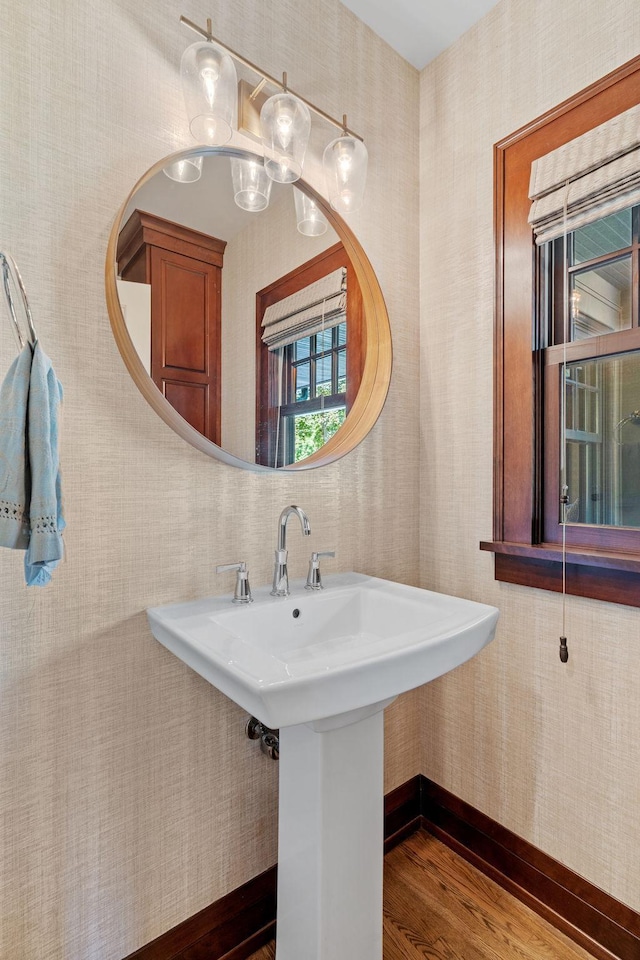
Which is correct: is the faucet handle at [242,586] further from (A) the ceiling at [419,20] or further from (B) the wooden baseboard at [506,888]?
(A) the ceiling at [419,20]

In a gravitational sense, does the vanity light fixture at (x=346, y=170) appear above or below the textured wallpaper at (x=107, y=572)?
above

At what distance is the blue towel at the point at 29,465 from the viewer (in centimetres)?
75

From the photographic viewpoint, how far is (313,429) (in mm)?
1402

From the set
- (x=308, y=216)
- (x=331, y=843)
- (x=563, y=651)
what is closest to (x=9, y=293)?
(x=308, y=216)

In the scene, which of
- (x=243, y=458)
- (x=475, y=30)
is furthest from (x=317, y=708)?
(x=475, y=30)

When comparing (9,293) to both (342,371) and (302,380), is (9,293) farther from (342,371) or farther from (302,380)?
(342,371)

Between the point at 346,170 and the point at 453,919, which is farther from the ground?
the point at 346,170

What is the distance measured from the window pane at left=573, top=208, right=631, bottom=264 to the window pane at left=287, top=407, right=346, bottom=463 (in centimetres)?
76

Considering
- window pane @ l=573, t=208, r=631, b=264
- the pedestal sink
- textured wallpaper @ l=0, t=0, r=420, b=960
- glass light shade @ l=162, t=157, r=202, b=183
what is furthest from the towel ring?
window pane @ l=573, t=208, r=631, b=264

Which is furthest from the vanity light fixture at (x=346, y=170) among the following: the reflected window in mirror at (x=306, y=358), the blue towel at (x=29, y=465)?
the blue towel at (x=29, y=465)

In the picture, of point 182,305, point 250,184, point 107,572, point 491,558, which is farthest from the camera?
point 491,558

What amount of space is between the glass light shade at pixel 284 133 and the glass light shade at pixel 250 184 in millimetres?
31

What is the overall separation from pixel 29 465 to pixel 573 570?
1.24 meters

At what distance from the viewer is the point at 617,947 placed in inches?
46.3
